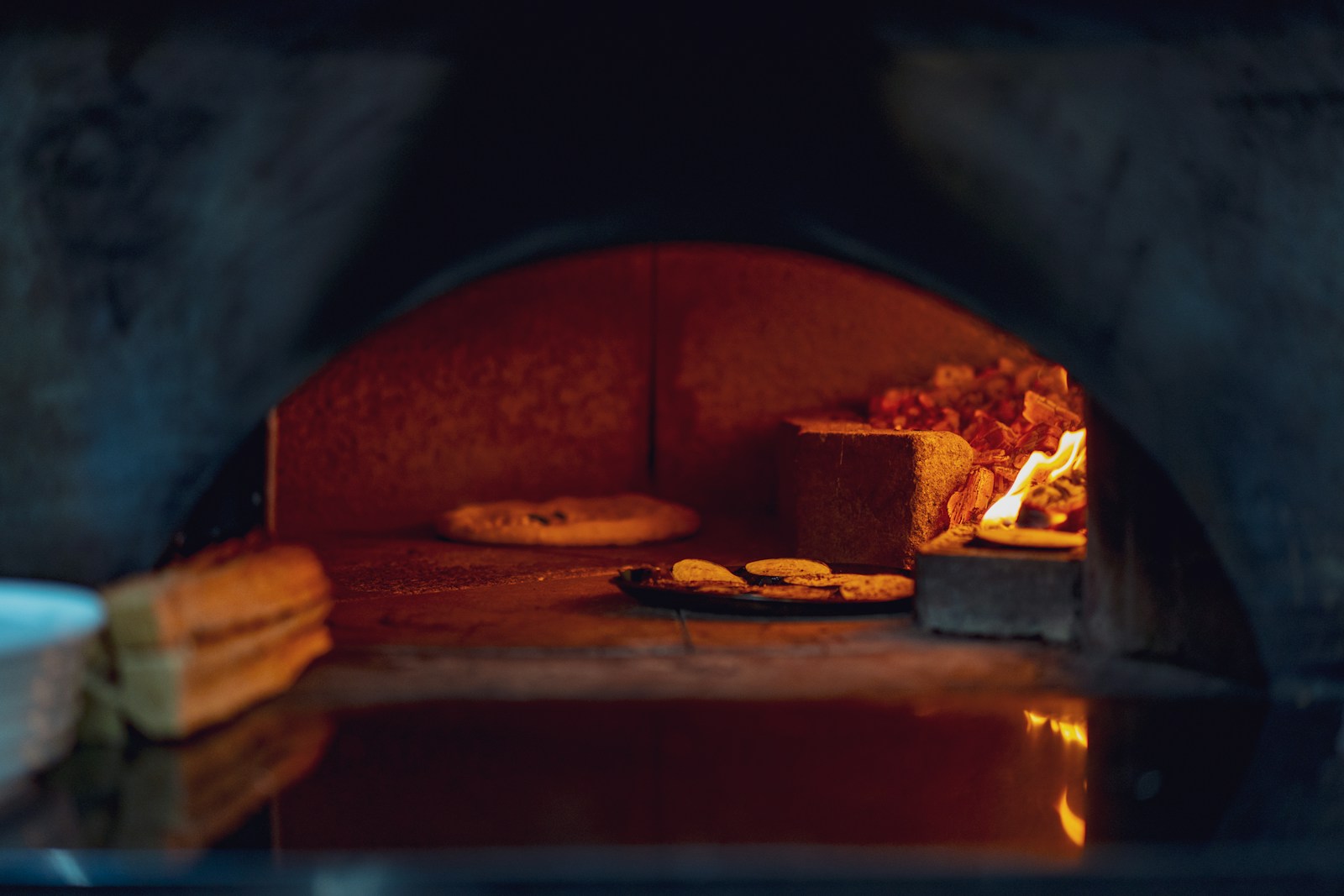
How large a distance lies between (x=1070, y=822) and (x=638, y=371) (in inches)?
173

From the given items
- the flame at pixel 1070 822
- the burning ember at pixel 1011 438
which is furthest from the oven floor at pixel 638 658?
the flame at pixel 1070 822

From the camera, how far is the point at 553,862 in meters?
1.77

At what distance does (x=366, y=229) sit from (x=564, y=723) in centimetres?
123

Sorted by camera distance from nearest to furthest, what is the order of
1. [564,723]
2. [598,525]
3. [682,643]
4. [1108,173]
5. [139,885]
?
[139,885]
[564,723]
[1108,173]
[682,643]
[598,525]

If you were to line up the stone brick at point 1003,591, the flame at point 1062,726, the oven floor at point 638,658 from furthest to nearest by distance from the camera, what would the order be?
the stone brick at point 1003,591, the oven floor at point 638,658, the flame at point 1062,726

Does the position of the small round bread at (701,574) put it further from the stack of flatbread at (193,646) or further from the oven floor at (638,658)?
the stack of flatbread at (193,646)

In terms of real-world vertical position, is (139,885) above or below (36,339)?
below

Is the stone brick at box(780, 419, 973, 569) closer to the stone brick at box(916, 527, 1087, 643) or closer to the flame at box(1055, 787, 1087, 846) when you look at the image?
the stone brick at box(916, 527, 1087, 643)

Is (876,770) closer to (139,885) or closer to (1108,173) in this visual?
(139,885)

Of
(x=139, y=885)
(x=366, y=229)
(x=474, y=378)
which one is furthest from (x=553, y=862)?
(x=474, y=378)

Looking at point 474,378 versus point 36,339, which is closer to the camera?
point 36,339

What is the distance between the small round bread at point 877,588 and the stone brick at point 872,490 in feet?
2.40

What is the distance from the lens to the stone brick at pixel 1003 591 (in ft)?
10.3

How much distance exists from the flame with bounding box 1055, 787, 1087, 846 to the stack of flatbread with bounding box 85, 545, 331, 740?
161cm
